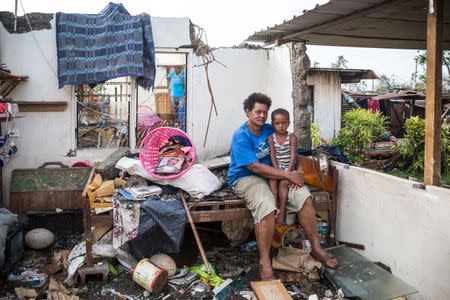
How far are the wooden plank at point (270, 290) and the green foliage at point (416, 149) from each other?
5.93 m

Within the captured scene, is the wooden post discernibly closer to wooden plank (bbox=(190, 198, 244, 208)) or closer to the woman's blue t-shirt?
the woman's blue t-shirt

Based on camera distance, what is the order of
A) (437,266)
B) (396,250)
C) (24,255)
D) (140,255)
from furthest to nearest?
(24,255) → (140,255) → (396,250) → (437,266)

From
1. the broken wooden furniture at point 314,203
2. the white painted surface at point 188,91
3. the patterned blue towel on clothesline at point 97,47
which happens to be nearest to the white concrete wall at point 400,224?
the broken wooden furniture at point 314,203

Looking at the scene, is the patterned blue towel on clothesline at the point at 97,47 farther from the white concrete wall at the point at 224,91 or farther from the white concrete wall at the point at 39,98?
the white concrete wall at the point at 224,91

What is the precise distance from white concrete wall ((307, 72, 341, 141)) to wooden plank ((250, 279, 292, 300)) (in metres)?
9.01

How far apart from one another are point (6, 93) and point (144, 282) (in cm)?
373

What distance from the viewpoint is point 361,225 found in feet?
14.4

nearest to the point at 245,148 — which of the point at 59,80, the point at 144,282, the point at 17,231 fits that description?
the point at 144,282

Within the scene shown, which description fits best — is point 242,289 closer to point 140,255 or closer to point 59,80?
point 140,255

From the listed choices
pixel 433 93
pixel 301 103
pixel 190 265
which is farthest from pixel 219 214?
pixel 433 93

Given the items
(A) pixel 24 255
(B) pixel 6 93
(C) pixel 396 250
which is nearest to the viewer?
(C) pixel 396 250

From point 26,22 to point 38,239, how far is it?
3.22m

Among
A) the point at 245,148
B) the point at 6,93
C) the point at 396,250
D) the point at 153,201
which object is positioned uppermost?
the point at 6,93

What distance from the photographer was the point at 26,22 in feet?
18.7
